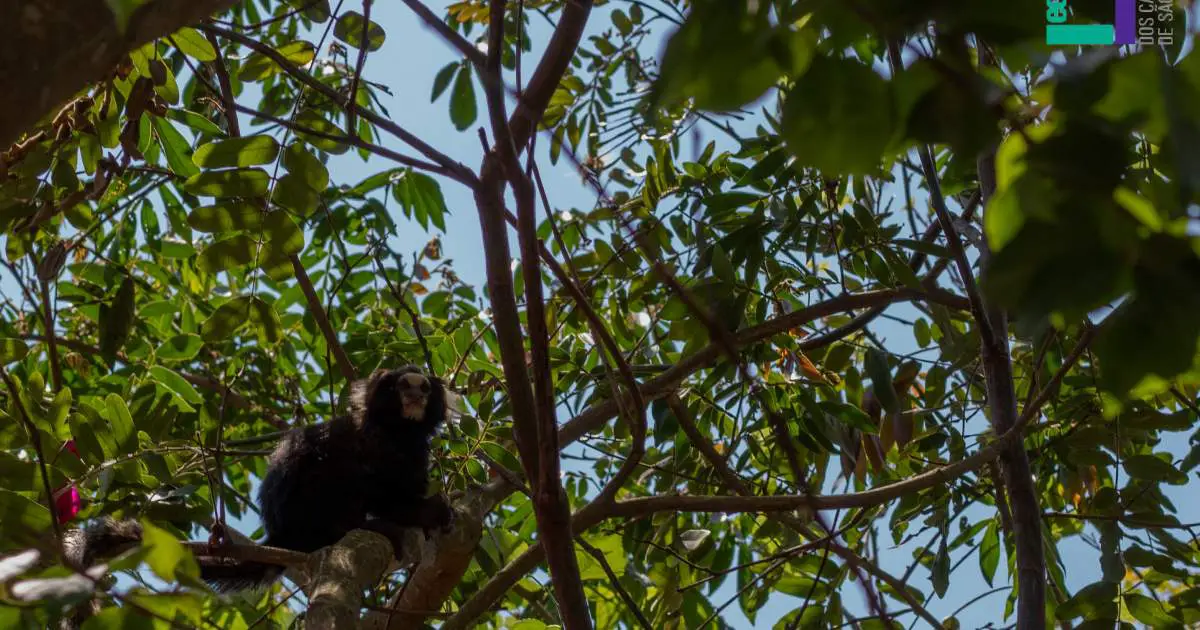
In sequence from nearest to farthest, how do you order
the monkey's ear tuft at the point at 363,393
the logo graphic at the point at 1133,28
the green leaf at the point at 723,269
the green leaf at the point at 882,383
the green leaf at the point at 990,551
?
the logo graphic at the point at 1133,28, the green leaf at the point at 723,269, the green leaf at the point at 882,383, the green leaf at the point at 990,551, the monkey's ear tuft at the point at 363,393

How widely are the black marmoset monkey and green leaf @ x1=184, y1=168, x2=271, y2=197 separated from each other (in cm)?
157

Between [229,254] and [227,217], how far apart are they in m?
0.15

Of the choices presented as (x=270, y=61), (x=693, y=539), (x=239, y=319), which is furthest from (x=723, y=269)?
(x=270, y=61)

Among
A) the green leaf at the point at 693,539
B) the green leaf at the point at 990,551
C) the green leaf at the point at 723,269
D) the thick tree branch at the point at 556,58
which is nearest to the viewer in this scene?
the thick tree branch at the point at 556,58

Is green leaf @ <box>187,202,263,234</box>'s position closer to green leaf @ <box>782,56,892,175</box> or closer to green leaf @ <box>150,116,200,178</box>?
green leaf @ <box>150,116,200,178</box>

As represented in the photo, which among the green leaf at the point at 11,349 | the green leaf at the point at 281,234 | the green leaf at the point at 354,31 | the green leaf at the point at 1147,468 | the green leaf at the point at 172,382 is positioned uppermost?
the green leaf at the point at 354,31

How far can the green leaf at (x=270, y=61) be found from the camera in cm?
342

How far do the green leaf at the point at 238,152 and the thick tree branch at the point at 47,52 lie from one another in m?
1.19

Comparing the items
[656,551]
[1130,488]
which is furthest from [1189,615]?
[656,551]

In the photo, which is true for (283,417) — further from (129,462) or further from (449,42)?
(449,42)

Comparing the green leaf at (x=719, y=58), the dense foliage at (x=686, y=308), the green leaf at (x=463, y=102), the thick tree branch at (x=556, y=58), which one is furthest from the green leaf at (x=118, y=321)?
the green leaf at (x=719, y=58)

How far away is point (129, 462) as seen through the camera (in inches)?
114

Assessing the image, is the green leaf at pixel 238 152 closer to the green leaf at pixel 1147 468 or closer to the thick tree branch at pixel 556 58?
the thick tree branch at pixel 556 58

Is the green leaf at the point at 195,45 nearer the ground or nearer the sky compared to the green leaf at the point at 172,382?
nearer the sky
